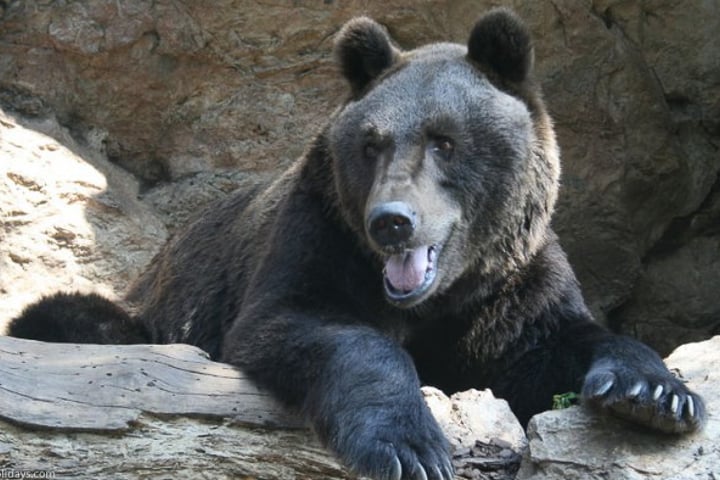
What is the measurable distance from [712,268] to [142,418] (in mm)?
5377

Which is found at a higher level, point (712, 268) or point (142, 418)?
point (712, 268)

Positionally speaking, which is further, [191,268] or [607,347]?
[191,268]

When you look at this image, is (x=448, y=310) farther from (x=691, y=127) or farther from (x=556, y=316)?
(x=691, y=127)

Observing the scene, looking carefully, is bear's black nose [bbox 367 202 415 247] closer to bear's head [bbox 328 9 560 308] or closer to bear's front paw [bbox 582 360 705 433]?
bear's head [bbox 328 9 560 308]

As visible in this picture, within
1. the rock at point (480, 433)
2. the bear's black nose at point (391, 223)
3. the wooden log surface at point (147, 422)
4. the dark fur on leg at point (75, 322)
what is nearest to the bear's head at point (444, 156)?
the bear's black nose at point (391, 223)

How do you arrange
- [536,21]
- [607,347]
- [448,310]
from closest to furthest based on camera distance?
[607,347]
[448,310]
[536,21]

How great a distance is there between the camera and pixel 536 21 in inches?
338

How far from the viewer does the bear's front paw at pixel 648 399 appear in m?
5.05

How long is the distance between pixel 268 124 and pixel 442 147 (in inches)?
130

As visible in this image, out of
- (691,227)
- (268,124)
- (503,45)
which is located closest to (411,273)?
(503,45)

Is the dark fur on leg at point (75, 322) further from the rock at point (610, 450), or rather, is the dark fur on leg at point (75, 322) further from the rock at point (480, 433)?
the rock at point (610, 450)

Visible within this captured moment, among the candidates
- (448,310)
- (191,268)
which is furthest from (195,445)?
(191,268)

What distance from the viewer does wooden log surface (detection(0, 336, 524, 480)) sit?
4926 mm

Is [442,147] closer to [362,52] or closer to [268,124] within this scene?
[362,52]
